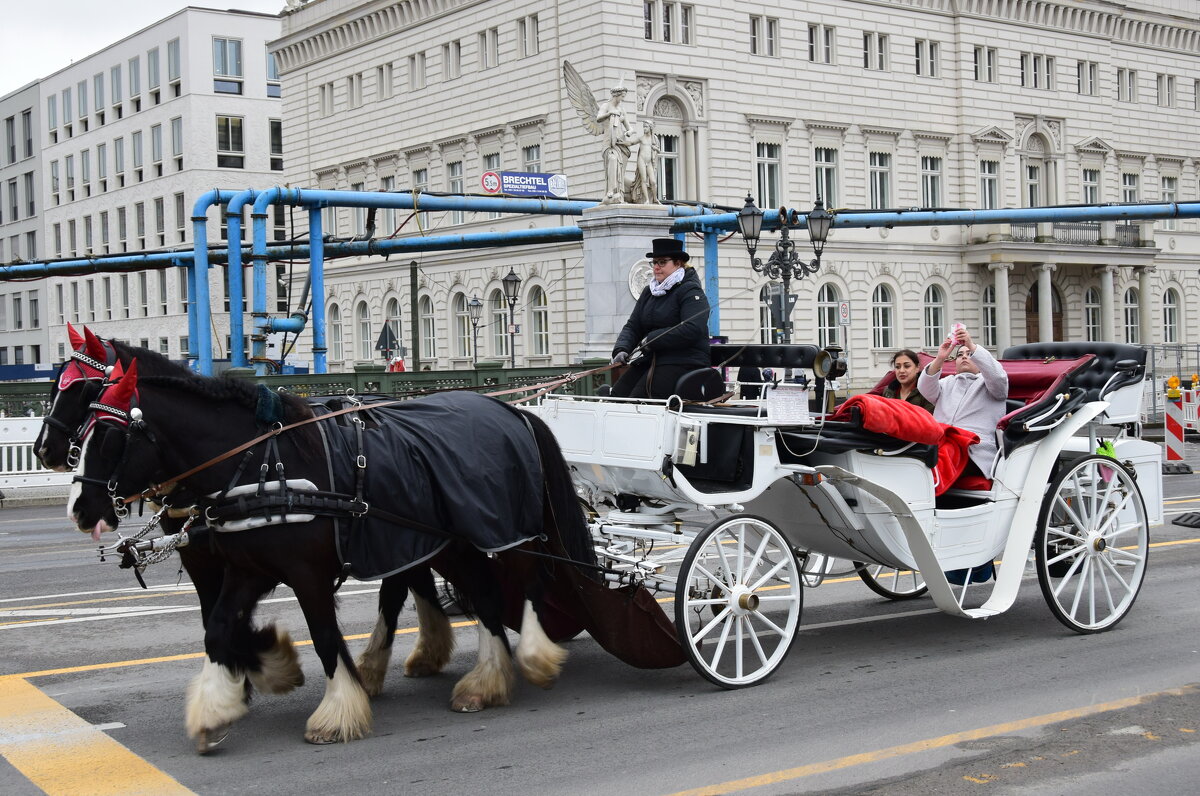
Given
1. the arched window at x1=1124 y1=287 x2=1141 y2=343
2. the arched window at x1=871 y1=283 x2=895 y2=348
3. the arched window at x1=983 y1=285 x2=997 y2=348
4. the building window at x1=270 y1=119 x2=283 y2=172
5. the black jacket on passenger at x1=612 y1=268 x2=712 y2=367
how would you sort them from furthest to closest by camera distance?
the building window at x1=270 y1=119 x2=283 y2=172, the arched window at x1=1124 y1=287 x2=1141 y2=343, the arched window at x1=983 y1=285 x2=997 y2=348, the arched window at x1=871 y1=283 x2=895 y2=348, the black jacket on passenger at x1=612 y1=268 x2=712 y2=367

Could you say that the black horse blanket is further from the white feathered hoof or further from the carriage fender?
the carriage fender

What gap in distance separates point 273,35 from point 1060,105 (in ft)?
131

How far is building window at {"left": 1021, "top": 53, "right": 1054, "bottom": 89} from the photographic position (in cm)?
5725

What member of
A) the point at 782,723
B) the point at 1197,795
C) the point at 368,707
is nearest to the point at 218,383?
the point at 368,707

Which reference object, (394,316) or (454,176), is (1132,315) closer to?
(454,176)

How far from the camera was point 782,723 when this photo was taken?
647 cm

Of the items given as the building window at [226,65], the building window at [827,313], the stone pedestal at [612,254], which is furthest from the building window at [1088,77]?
the building window at [226,65]

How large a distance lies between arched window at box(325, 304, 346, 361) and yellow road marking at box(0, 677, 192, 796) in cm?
5477

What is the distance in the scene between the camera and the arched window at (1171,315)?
6253 cm

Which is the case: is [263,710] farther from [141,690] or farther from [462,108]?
[462,108]

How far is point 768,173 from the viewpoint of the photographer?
50.6 m

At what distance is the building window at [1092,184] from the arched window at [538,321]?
85.1ft

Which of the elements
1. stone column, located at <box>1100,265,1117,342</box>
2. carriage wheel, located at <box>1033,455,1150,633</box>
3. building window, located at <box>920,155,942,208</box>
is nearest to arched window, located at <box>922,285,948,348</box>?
building window, located at <box>920,155,942,208</box>

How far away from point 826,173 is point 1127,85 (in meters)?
19.2
